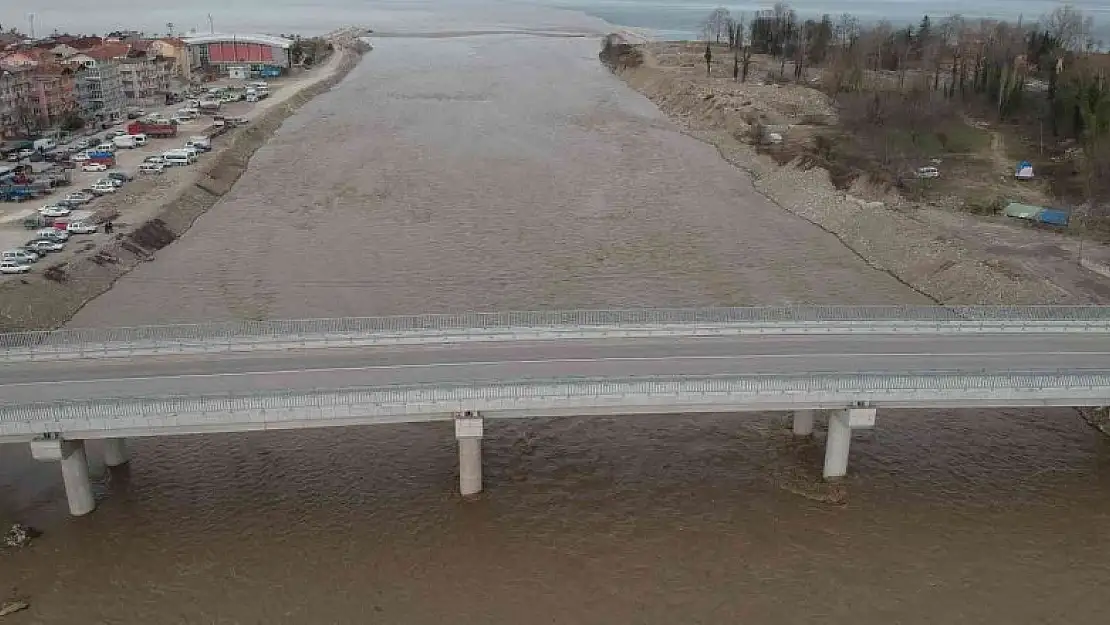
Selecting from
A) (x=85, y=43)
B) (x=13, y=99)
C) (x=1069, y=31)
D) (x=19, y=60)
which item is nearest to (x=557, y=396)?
(x=13, y=99)

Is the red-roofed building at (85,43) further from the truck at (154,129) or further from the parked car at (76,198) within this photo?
the parked car at (76,198)

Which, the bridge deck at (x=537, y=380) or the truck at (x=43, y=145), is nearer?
the bridge deck at (x=537, y=380)

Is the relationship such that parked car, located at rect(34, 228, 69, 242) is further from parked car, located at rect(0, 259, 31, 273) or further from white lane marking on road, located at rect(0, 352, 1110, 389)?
white lane marking on road, located at rect(0, 352, 1110, 389)

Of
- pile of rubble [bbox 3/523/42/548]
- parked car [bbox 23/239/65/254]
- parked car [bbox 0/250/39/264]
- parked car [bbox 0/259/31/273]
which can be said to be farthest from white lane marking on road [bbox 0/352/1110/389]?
parked car [bbox 23/239/65/254]

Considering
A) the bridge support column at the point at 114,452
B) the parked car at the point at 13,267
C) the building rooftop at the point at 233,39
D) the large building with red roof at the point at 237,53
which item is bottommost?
the bridge support column at the point at 114,452

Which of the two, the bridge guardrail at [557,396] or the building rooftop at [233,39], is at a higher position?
the building rooftop at [233,39]

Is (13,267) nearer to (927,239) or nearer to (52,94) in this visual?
(927,239)

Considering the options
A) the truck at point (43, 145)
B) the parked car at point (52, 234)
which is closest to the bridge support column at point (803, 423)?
the parked car at point (52, 234)

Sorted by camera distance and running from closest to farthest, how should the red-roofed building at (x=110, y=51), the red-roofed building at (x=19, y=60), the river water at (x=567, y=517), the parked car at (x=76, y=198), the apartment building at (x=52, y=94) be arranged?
the river water at (x=567, y=517), the parked car at (x=76, y=198), the apartment building at (x=52, y=94), the red-roofed building at (x=19, y=60), the red-roofed building at (x=110, y=51)
